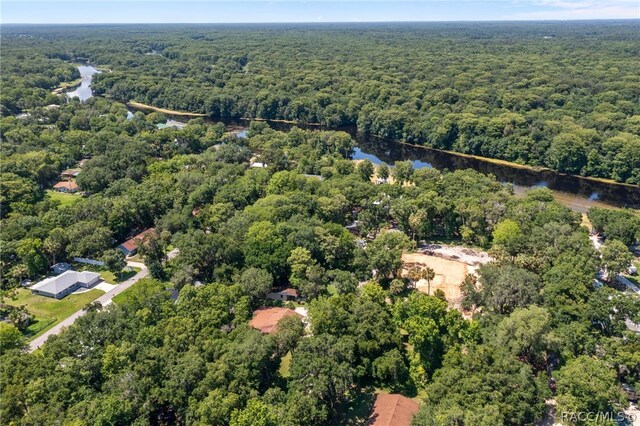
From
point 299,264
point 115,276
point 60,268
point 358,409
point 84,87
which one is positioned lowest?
point 358,409

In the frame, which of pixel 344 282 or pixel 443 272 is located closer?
pixel 344 282

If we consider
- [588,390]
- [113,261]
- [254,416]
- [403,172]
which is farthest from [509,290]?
[113,261]

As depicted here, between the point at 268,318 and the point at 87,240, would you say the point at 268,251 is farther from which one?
the point at 87,240

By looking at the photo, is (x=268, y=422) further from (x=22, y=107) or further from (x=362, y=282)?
(x=22, y=107)

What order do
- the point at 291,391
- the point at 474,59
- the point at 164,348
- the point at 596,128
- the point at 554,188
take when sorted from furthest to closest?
the point at 474,59 < the point at 596,128 < the point at 554,188 < the point at 164,348 < the point at 291,391

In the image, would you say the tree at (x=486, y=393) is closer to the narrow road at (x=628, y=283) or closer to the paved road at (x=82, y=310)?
the narrow road at (x=628, y=283)

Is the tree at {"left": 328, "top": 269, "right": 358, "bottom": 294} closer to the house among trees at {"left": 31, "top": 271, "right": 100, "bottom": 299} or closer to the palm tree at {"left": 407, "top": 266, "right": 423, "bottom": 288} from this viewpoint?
the palm tree at {"left": 407, "top": 266, "right": 423, "bottom": 288}

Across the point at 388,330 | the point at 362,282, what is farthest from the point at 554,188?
the point at 388,330
